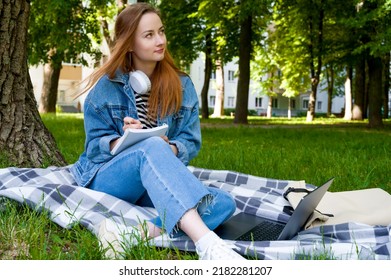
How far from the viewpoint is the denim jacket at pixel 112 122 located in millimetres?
3074

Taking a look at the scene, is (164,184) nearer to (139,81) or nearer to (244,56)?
(139,81)

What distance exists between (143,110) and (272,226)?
1052 mm

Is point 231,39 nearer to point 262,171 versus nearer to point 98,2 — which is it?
point 98,2

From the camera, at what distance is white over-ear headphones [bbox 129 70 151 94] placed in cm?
309

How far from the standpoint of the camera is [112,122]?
313 centimetres

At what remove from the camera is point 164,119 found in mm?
3221

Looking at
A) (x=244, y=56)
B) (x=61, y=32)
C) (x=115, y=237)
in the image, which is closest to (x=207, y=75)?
(x=244, y=56)

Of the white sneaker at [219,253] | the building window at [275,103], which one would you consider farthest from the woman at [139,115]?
the building window at [275,103]

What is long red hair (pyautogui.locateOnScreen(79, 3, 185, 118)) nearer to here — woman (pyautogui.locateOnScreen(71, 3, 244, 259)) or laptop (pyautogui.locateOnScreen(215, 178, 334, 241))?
woman (pyautogui.locateOnScreen(71, 3, 244, 259))

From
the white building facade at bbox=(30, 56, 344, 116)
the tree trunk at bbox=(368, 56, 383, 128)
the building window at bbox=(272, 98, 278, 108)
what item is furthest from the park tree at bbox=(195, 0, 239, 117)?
the building window at bbox=(272, 98, 278, 108)

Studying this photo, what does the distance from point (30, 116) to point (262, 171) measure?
89.3 inches

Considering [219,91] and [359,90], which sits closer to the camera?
[359,90]

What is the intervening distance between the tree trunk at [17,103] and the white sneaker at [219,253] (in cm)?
268

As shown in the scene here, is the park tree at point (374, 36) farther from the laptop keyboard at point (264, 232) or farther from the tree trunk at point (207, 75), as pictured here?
the laptop keyboard at point (264, 232)
